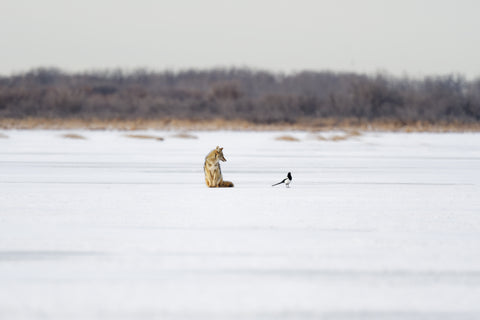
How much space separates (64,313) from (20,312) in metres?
0.23

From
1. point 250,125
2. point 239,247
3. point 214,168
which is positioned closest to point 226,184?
point 214,168

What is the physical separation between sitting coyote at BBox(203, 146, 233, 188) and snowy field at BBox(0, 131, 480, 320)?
247 mm

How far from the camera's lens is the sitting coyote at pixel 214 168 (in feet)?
29.8

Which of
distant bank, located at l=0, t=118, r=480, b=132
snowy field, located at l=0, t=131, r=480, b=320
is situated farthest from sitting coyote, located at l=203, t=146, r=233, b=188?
distant bank, located at l=0, t=118, r=480, b=132

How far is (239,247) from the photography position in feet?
16.9

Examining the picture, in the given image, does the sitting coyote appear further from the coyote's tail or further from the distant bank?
the distant bank

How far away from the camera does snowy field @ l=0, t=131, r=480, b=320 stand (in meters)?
3.69

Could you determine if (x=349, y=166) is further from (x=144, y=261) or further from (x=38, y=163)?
(x=144, y=261)

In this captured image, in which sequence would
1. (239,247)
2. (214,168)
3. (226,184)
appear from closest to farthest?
(239,247) → (214,168) → (226,184)

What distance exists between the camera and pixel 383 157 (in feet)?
52.7

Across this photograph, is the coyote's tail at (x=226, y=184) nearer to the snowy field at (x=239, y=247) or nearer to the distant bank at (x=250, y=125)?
the snowy field at (x=239, y=247)

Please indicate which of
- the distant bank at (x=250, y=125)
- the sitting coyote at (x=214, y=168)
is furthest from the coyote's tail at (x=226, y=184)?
the distant bank at (x=250, y=125)

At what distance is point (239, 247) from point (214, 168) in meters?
4.14

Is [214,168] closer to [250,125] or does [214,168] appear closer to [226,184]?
[226,184]
